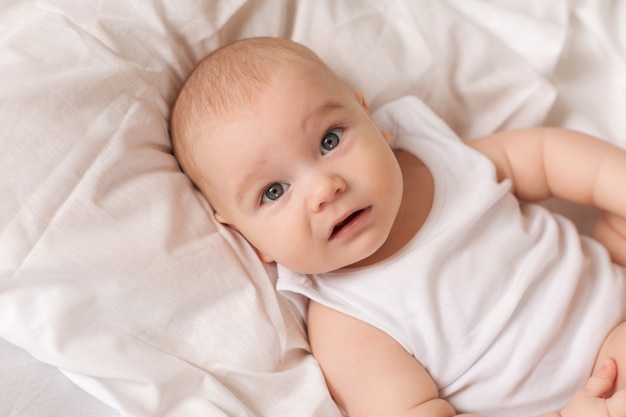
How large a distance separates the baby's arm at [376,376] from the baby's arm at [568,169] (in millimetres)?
313

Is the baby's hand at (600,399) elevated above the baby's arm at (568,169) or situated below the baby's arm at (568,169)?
below

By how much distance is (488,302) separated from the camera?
3.82 ft

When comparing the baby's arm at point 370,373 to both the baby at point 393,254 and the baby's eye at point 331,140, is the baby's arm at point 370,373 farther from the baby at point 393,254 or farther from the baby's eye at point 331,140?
the baby's eye at point 331,140

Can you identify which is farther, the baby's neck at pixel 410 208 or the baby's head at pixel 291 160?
the baby's neck at pixel 410 208

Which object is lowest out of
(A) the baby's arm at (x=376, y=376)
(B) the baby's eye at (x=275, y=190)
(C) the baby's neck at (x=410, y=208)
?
(A) the baby's arm at (x=376, y=376)

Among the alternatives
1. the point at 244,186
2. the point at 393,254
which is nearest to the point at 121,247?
the point at 244,186

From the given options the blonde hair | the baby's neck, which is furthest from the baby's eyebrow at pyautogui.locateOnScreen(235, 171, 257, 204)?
the baby's neck

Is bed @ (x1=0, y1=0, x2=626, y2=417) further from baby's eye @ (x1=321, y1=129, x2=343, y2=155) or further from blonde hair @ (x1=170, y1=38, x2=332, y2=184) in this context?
baby's eye @ (x1=321, y1=129, x2=343, y2=155)

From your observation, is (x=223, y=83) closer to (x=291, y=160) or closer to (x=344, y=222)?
(x=291, y=160)

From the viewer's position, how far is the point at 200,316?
43.4 inches

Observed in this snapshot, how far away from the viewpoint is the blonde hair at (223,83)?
1104 millimetres

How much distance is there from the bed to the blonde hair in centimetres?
4

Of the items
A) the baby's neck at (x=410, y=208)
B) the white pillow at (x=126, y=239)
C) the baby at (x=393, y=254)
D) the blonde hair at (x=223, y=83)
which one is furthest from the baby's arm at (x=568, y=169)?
the white pillow at (x=126, y=239)

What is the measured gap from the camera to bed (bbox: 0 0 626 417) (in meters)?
1.02
